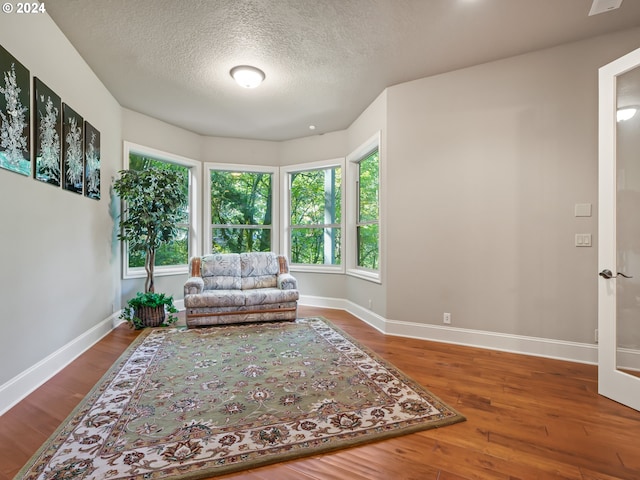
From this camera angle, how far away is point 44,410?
1962 mm

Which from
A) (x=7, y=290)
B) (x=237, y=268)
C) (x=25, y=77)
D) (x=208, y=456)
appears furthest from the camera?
(x=237, y=268)

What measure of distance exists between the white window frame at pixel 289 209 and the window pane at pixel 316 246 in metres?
0.09

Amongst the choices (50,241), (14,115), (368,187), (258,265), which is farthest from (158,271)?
(368,187)

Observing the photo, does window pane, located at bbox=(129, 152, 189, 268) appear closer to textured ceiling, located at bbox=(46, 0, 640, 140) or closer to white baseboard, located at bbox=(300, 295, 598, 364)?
textured ceiling, located at bbox=(46, 0, 640, 140)

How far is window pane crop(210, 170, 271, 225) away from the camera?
5371mm

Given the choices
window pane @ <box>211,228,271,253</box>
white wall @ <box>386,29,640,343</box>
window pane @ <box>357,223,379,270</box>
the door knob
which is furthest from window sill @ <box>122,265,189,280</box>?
the door knob

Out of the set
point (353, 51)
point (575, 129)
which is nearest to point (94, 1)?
point (353, 51)

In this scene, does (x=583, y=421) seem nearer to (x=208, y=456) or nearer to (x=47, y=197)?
(x=208, y=456)

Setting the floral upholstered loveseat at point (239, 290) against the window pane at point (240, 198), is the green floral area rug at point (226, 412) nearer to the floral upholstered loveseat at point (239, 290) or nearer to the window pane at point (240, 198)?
the floral upholstered loveseat at point (239, 290)

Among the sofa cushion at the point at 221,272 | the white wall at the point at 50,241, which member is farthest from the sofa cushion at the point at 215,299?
the white wall at the point at 50,241

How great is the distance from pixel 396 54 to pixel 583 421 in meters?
3.22

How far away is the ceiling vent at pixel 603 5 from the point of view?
2.24 metres

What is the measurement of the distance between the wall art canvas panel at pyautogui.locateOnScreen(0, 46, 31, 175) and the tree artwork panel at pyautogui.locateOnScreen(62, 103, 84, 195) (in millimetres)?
527

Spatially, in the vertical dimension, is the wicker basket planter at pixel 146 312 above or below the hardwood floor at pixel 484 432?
above
